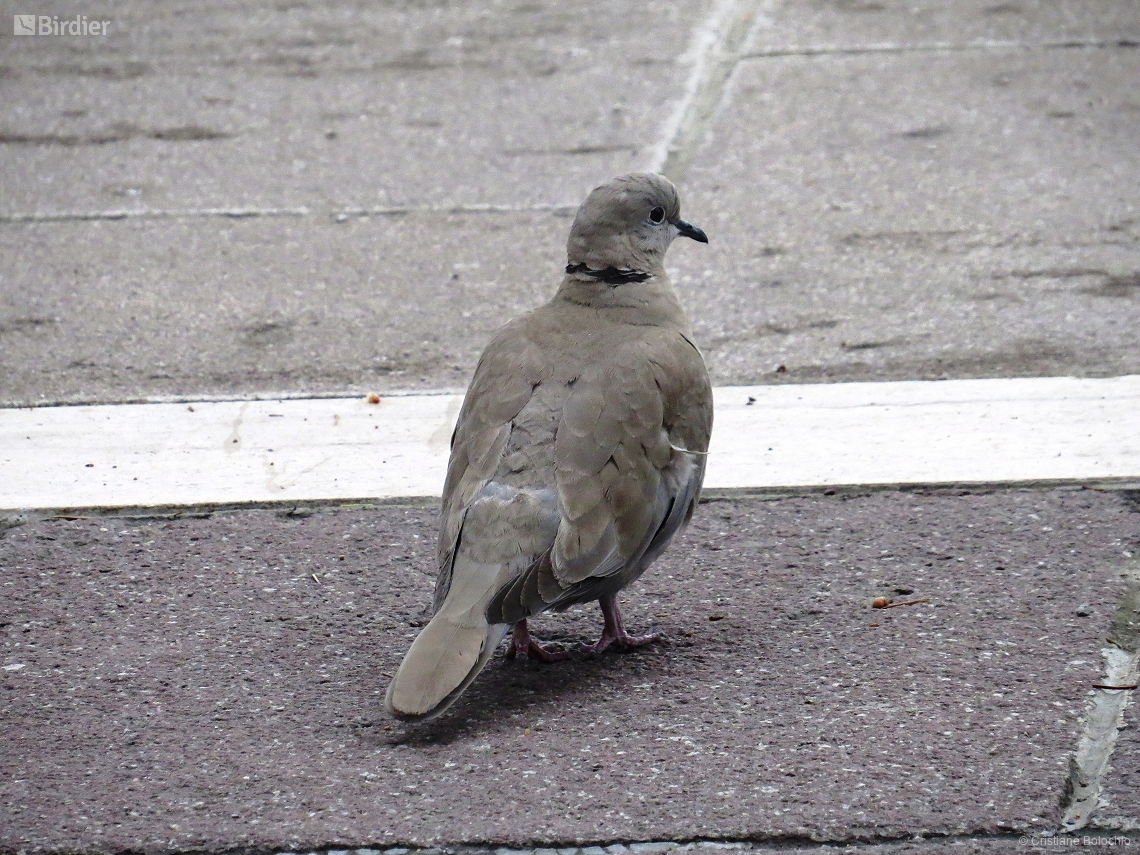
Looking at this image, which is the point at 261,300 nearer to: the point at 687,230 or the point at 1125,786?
the point at 687,230

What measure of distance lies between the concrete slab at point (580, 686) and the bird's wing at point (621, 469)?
285 millimetres

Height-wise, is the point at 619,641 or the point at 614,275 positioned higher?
the point at 614,275

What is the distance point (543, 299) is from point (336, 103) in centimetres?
334

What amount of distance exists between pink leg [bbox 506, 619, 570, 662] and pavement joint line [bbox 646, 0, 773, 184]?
13.4 ft

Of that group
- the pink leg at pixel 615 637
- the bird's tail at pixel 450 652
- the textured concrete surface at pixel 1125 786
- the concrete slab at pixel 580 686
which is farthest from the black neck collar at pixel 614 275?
the textured concrete surface at pixel 1125 786

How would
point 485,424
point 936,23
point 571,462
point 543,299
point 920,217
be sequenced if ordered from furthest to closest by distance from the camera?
point 936,23 < point 920,217 < point 543,299 < point 485,424 < point 571,462

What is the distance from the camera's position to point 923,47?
9344 millimetres

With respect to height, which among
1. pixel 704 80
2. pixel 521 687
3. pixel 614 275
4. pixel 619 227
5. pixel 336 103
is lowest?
pixel 336 103

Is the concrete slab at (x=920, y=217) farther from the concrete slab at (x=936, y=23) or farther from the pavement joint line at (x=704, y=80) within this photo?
the concrete slab at (x=936, y=23)

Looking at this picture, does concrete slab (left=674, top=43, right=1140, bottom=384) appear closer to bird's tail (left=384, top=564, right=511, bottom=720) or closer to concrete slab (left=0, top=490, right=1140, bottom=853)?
concrete slab (left=0, top=490, right=1140, bottom=853)

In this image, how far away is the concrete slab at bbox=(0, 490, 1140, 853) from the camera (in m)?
3.03

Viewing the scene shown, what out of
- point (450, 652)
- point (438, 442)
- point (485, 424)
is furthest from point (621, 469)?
point (438, 442)

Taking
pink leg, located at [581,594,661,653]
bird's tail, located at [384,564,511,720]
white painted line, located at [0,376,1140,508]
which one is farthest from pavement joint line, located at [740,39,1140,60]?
bird's tail, located at [384,564,511,720]

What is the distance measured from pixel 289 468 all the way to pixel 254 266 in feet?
6.87
